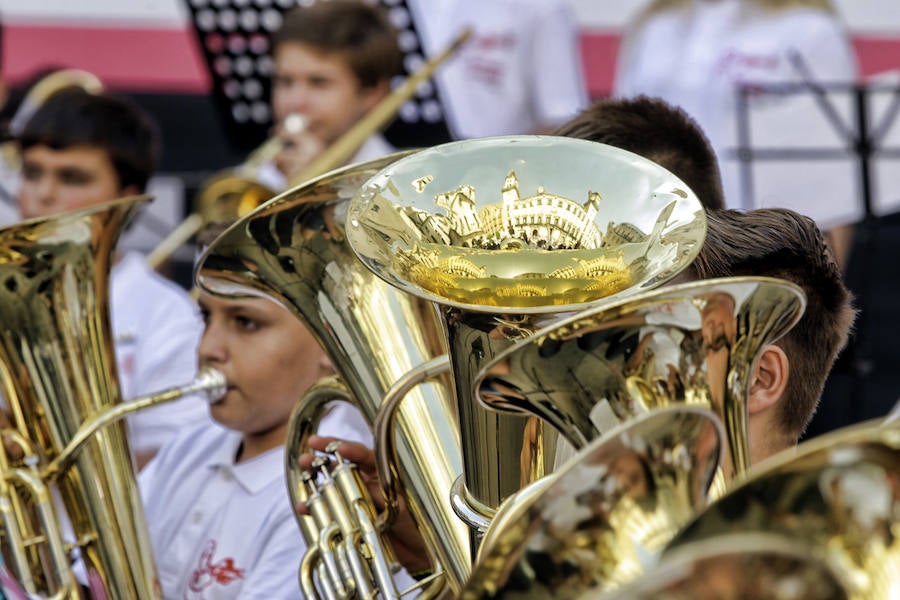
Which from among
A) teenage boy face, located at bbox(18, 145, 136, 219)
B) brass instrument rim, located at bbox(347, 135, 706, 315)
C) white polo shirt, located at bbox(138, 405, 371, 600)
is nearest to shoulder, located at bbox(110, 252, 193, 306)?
teenage boy face, located at bbox(18, 145, 136, 219)

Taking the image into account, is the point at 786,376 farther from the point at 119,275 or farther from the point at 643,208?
the point at 119,275

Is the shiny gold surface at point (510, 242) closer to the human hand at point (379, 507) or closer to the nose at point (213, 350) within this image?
the human hand at point (379, 507)

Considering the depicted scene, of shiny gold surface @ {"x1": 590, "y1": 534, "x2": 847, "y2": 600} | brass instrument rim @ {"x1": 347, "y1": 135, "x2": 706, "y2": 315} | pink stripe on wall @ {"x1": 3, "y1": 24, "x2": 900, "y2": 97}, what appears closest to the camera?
shiny gold surface @ {"x1": 590, "y1": 534, "x2": 847, "y2": 600}

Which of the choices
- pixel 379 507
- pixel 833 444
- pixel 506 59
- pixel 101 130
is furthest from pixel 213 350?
pixel 506 59

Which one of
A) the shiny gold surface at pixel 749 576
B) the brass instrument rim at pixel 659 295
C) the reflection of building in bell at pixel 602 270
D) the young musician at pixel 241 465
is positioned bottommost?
the young musician at pixel 241 465

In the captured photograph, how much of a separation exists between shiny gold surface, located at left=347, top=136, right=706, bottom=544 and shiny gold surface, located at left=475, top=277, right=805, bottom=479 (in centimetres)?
9

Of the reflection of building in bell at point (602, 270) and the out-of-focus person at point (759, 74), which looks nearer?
the reflection of building in bell at point (602, 270)

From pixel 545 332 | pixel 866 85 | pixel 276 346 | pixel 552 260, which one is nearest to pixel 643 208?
pixel 552 260

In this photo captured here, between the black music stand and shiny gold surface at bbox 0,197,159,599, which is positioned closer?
shiny gold surface at bbox 0,197,159,599

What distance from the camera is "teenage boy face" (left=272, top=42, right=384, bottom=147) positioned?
301cm

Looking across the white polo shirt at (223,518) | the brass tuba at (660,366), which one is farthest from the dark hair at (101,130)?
the brass tuba at (660,366)

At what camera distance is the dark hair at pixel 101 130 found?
2633 mm

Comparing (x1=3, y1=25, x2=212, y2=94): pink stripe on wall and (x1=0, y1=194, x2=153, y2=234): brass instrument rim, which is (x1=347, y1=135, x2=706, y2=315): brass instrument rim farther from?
(x1=3, y1=25, x2=212, y2=94): pink stripe on wall

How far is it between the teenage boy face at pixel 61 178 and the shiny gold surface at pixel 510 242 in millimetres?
1691
